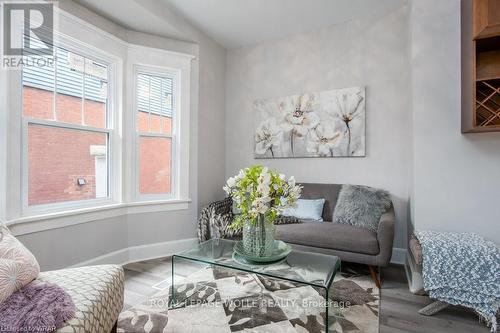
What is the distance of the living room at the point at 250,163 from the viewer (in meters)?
1.73

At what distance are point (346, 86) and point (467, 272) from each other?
2.20m

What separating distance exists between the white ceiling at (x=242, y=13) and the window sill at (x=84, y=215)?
196 cm

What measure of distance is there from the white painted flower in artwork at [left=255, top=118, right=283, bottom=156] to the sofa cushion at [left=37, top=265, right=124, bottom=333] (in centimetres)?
239

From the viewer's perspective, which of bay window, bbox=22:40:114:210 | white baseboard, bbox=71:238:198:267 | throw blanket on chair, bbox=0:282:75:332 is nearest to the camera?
throw blanket on chair, bbox=0:282:75:332

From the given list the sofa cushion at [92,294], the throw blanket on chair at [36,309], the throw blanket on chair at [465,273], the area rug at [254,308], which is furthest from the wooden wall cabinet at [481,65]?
the throw blanket on chair at [36,309]

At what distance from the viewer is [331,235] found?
7.79 ft

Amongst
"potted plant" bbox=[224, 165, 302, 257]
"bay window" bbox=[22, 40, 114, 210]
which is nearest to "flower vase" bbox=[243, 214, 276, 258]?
"potted plant" bbox=[224, 165, 302, 257]

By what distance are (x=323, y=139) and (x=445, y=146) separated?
129cm

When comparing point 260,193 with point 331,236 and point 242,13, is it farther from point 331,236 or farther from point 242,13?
point 242,13

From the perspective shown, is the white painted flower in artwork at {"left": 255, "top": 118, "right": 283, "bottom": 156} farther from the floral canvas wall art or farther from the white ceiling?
the white ceiling

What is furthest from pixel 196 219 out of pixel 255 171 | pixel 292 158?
pixel 255 171

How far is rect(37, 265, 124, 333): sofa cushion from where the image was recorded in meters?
1.18

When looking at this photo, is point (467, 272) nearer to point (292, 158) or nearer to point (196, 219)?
point (292, 158)

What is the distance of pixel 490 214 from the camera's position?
2057 mm
